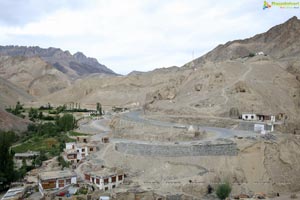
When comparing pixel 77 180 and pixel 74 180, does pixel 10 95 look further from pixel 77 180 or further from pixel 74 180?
Answer: pixel 74 180

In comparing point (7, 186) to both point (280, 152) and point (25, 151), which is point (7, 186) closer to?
point (25, 151)

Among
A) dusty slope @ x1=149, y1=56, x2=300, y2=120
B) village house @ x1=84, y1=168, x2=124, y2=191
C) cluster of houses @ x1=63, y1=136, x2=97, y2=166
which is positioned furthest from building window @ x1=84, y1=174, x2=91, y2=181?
dusty slope @ x1=149, y1=56, x2=300, y2=120

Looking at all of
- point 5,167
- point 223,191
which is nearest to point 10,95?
point 5,167

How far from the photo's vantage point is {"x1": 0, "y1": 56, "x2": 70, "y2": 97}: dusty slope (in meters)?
137

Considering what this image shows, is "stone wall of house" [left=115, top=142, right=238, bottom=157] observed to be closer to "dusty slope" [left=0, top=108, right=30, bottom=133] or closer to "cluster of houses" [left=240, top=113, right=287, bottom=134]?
"cluster of houses" [left=240, top=113, right=287, bottom=134]

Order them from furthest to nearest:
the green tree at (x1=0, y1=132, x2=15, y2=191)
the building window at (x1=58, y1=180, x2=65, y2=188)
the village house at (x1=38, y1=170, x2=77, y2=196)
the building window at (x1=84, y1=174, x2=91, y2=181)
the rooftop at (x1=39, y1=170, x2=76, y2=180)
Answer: the green tree at (x1=0, y1=132, x2=15, y2=191), the building window at (x1=84, y1=174, x2=91, y2=181), the rooftop at (x1=39, y1=170, x2=76, y2=180), the building window at (x1=58, y1=180, x2=65, y2=188), the village house at (x1=38, y1=170, x2=77, y2=196)

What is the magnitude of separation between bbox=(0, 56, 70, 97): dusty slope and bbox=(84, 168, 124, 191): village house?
110 metres

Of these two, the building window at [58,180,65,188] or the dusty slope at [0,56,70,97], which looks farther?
the dusty slope at [0,56,70,97]

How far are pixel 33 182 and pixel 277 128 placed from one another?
24469 millimetres

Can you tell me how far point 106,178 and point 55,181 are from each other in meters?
3.94

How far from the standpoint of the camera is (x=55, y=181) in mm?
27375

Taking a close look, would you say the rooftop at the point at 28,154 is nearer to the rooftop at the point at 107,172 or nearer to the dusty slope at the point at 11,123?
the dusty slope at the point at 11,123

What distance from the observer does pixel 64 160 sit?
3456 cm

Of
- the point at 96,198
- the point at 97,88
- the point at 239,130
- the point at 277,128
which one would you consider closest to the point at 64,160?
the point at 96,198
